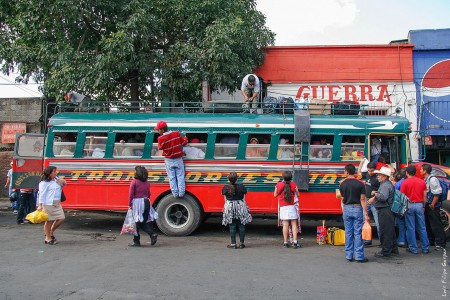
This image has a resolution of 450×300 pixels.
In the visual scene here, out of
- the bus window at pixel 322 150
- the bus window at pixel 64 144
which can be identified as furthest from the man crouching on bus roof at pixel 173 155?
the bus window at pixel 322 150

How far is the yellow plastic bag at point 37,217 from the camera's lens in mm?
9117

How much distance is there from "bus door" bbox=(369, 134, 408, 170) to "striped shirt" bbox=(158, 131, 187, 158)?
4.40 m

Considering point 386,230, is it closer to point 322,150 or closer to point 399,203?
point 399,203

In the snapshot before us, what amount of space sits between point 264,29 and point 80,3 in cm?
710

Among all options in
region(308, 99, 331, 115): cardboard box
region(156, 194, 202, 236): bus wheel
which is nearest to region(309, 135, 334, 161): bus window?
region(308, 99, 331, 115): cardboard box

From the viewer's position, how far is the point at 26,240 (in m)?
9.96

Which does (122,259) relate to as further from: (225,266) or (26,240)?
(26,240)

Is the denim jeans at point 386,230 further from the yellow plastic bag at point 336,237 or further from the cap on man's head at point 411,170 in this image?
the yellow plastic bag at point 336,237

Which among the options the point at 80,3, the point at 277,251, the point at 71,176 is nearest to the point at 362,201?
the point at 277,251

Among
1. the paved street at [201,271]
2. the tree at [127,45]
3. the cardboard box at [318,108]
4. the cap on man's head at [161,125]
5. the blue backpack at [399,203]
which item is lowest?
the paved street at [201,271]

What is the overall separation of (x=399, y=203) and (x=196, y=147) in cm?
459

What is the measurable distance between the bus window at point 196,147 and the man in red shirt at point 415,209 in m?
4.46


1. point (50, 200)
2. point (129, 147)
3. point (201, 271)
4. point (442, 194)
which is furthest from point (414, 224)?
point (50, 200)

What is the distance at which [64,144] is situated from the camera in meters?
10.8
